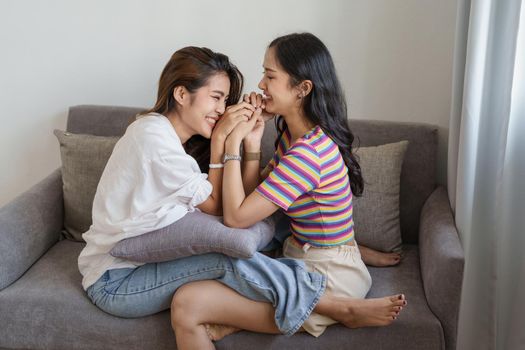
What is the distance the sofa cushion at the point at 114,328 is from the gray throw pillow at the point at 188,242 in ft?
0.59

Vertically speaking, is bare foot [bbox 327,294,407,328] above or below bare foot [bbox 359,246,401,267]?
above

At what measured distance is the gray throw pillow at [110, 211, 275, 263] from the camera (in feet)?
5.82

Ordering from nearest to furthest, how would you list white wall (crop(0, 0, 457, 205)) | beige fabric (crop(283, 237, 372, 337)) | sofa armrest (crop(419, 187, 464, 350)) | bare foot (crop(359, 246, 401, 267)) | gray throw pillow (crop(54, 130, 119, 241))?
1. sofa armrest (crop(419, 187, 464, 350))
2. beige fabric (crop(283, 237, 372, 337))
3. bare foot (crop(359, 246, 401, 267))
4. gray throw pillow (crop(54, 130, 119, 241))
5. white wall (crop(0, 0, 457, 205))

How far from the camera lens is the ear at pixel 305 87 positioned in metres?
1.88

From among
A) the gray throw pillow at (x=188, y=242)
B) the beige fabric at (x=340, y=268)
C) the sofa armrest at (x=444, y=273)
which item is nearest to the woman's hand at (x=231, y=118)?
the gray throw pillow at (x=188, y=242)

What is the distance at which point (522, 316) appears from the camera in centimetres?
203

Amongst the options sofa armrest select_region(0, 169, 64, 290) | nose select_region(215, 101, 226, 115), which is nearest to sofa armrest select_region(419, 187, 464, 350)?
nose select_region(215, 101, 226, 115)

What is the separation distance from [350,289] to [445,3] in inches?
42.7

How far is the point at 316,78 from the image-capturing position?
74.1 inches

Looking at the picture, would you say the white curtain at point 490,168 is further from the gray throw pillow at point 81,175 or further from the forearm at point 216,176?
the gray throw pillow at point 81,175

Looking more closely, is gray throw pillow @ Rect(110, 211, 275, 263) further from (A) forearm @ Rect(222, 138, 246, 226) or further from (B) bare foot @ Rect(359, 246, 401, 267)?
(B) bare foot @ Rect(359, 246, 401, 267)

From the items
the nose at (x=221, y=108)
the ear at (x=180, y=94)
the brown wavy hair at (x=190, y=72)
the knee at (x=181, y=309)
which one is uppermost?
the brown wavy hair at (x=190, y=72)

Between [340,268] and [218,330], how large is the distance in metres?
0.38

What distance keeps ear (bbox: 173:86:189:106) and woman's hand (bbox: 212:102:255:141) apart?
0.40 ft
